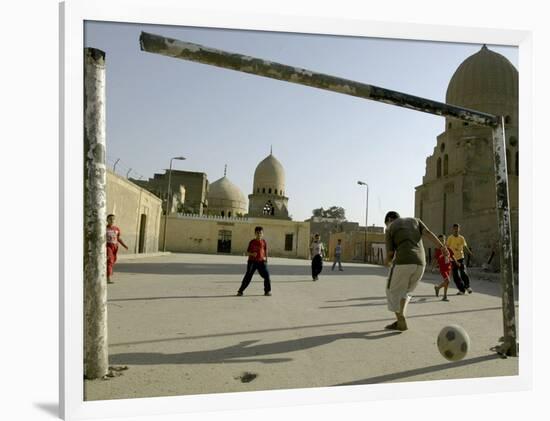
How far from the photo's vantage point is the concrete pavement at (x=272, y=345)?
3.44 m

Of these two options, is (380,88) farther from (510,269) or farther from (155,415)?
(155,415)

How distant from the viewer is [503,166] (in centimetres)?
449

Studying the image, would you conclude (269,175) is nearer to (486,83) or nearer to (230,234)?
(230,234)

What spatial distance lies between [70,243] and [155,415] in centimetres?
132

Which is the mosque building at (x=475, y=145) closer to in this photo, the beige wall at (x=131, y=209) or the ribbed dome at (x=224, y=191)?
the beige wall at (x=131, y=209)

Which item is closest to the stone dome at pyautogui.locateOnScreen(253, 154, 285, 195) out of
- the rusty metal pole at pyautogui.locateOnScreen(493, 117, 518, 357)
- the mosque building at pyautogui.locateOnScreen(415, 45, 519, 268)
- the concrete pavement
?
the mosque building at pyautogui.locateOnScreen(415, 45, 519, 268)

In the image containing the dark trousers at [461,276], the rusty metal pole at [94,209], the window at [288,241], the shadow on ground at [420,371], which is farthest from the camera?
the window at [288,241]

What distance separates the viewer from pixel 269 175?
5300 centimetres

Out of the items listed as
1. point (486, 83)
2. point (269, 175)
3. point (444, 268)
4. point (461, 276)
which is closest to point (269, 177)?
point (269, 175)

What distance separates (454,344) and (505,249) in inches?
44.0

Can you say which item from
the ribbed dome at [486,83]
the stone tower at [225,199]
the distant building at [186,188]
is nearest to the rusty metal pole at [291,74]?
the ribbed dome at [486,83]

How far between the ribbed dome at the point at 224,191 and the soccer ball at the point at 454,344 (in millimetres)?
48117

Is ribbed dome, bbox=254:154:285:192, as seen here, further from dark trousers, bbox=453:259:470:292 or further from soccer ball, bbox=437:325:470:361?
soccer ball, bbox=437:325:470:361

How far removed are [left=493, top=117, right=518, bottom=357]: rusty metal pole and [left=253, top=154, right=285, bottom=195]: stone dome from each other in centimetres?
4812
